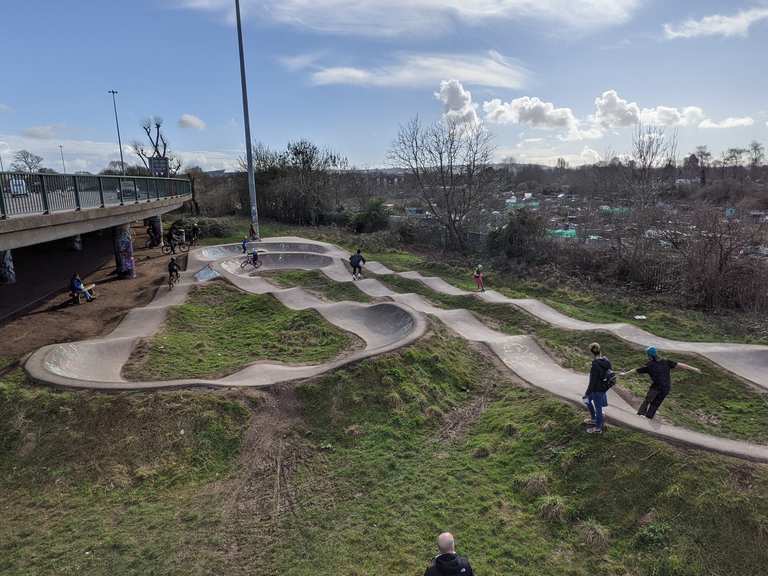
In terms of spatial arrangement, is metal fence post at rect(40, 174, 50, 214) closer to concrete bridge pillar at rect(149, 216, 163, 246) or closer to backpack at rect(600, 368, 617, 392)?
backpack at rect(600, 368, 617, 392)

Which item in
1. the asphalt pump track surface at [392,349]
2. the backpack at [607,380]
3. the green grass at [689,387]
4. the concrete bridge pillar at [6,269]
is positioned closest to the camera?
the backpack at [607,380]

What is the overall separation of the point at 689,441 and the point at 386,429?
5876 mm

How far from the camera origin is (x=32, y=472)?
368 inches

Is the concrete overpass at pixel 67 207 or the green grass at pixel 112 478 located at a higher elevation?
the concrete overpass at pixel 67 207

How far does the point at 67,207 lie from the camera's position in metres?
16.7

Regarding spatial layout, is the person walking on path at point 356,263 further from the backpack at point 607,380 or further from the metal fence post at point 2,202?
the backpack at point 607,380

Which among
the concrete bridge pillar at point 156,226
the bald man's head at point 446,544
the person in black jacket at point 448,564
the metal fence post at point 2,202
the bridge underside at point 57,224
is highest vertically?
the metal fence post at point 2,202

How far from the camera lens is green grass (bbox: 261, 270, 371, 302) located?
22.3 m

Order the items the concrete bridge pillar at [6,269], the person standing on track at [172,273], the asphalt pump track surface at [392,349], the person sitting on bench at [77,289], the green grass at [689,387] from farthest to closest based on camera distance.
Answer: the concrete bridge pillar at [6,269] < the person standing on track at [172,273] < the person sitting on bench at [77,289] < the asphalt pump track surface at [392,349] < the green grass at [689,387]

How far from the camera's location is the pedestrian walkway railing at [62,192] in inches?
514

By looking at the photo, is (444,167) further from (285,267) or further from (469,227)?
(285,267)

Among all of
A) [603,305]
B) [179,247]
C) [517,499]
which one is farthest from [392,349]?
[179,247]

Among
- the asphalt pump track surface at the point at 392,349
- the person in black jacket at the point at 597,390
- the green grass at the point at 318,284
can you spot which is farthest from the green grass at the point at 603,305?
the person in black jacket at the point at 597,390

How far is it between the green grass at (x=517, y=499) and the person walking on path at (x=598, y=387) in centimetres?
28
